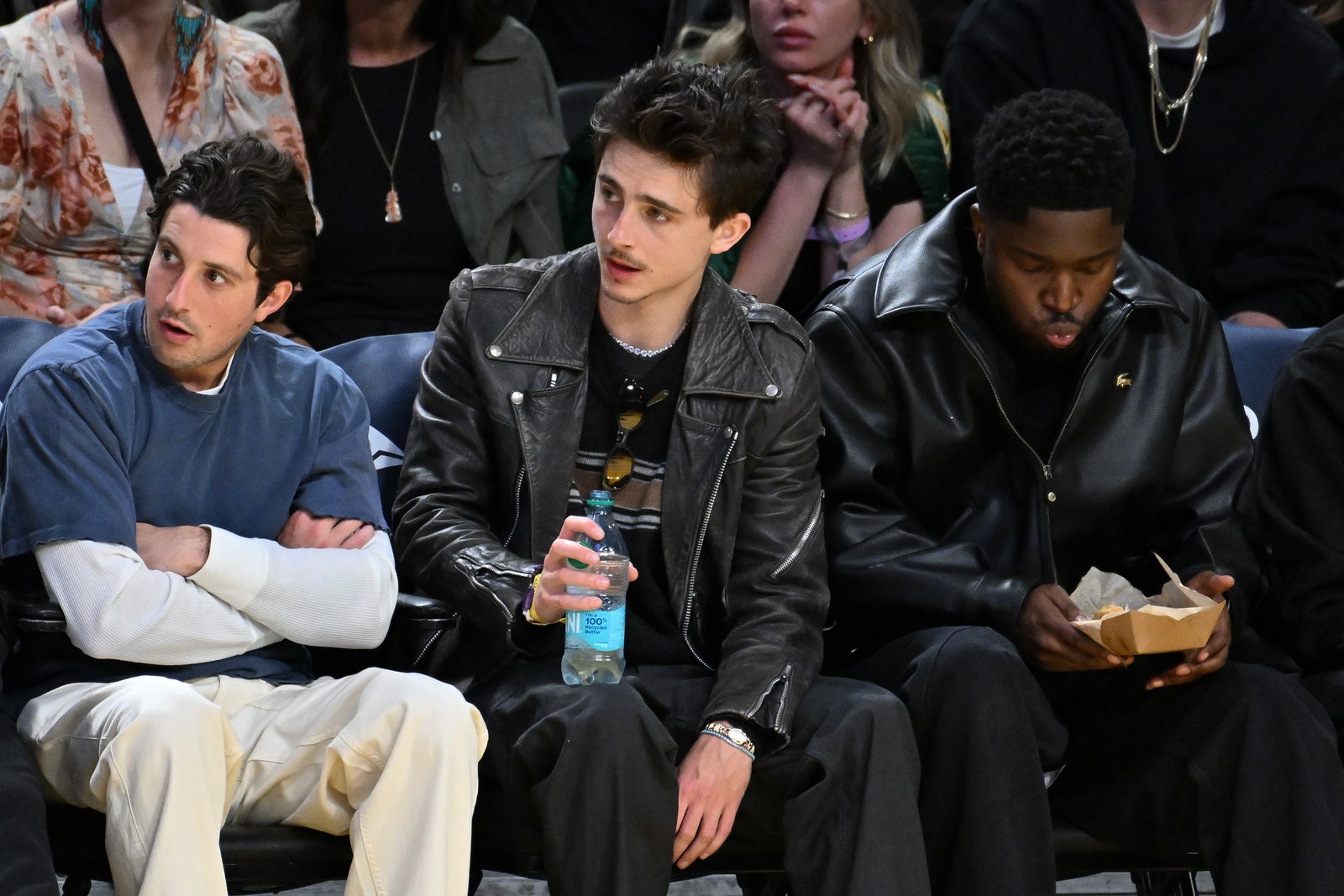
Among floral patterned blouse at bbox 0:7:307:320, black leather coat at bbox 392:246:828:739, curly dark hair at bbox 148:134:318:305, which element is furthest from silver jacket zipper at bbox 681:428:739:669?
floral patterned blouse at bbox 0:7:307:320

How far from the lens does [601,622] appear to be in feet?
9.75

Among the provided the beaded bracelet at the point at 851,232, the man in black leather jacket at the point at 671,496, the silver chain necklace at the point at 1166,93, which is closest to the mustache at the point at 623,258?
the man in black leather jacket at the point at 671,496

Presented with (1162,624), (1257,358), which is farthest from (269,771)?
(1257,358)

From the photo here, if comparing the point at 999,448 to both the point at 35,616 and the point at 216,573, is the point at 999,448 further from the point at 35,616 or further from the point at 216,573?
the point at 35,616

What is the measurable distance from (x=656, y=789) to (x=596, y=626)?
0.28 meters

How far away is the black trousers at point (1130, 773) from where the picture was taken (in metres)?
3.01

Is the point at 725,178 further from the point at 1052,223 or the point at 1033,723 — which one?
the point at 1033,723

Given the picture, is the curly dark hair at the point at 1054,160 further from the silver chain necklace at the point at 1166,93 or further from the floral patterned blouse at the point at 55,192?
the floral patterned blouse at the point at 55,192

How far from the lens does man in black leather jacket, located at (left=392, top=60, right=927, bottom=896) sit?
300cm

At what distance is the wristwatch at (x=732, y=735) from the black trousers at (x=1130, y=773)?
1.00 feet

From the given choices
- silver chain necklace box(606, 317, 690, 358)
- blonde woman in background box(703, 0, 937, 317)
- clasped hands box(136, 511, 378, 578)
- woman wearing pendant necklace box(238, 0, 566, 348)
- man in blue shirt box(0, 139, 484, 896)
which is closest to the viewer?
man in blue shirt box(0, 139, 484, 896)

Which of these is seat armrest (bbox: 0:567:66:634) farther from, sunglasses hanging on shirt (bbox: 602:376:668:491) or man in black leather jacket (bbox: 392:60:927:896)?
sunglasses hanging on shirt (bbox: 602:376:668:491)

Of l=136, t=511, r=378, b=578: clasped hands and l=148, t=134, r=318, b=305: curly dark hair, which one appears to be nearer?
l=136, t=511, r=378, b=578: clasped hands

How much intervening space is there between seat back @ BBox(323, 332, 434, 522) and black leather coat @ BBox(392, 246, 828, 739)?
273 millimetres
